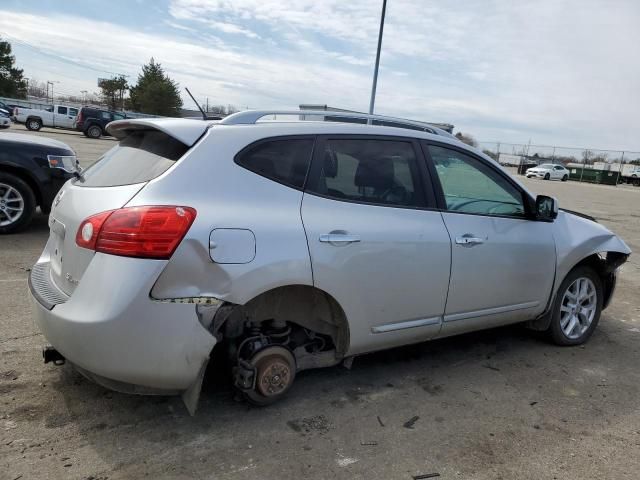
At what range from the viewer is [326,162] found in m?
3.14

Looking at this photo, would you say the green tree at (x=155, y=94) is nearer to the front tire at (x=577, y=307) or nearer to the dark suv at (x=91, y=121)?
the dark suv at (x=91, y=121)

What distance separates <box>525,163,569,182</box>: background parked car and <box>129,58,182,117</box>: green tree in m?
35.7

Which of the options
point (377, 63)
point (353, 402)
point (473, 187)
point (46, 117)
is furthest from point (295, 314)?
point (46, 117)

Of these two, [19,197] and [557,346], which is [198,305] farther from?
[19,197]

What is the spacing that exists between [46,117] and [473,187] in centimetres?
3854

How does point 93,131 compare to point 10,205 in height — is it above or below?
above

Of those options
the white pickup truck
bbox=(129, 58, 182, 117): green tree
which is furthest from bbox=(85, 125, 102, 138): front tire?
bbox=(129, 58, 182, 117): green tree

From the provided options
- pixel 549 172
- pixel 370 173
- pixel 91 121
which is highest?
pixel 549 172

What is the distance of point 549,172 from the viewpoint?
133 feet

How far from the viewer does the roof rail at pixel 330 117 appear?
3.08 m

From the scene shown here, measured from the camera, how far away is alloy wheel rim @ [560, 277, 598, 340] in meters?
4.46

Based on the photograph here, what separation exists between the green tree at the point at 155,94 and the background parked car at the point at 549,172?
117 feet

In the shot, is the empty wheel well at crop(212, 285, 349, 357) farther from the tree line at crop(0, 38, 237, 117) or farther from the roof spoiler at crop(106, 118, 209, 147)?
the tree line at crop(0, 38, 237, 117)

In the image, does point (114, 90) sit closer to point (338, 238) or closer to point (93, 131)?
point (93, 131)
